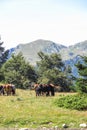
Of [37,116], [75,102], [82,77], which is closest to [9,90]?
[82,77]

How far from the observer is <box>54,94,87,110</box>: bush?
3300 centimetres

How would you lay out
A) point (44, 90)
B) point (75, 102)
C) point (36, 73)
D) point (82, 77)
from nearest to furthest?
point (75, 102)
point (82, 77)
point (44, 90)
point (36, 73)

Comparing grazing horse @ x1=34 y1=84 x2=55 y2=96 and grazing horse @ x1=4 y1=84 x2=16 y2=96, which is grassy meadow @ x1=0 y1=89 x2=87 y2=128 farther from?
grazing horse @ x1=4 y1=84 x2=16 y2=96

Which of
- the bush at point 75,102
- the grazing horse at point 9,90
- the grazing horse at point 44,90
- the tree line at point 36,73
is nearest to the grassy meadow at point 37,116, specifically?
the bush at point 75,102

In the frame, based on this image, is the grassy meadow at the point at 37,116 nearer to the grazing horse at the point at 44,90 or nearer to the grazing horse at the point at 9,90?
the grazing horse at the point at 44,90

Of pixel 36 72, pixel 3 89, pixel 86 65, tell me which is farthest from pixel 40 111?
pixel 36 72

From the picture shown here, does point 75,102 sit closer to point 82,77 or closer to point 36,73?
point 82,77

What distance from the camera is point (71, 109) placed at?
109ft

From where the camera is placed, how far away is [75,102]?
1334 inches

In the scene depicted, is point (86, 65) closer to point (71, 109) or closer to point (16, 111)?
point (71, 109)

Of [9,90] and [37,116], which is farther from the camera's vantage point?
[9,90]

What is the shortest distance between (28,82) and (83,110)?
62544 mm

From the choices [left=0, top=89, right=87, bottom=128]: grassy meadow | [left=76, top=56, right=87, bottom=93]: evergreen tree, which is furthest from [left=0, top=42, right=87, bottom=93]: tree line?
[left=0, top=89, right=87, bottom=128]: grassy meadow

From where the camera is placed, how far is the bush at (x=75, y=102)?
33000 millimetres
